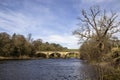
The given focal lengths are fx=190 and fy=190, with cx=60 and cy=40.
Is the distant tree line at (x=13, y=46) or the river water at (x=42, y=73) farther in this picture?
the distant tree line at (x=13, y=46)

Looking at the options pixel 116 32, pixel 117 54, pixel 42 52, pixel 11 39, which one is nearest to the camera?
pixel 117 54

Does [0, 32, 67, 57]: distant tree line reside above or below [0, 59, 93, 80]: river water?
above

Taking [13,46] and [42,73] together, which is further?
[13,46]

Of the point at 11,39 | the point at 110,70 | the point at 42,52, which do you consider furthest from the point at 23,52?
the point at 110,70

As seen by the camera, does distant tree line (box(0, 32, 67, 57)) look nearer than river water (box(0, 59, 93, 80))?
No

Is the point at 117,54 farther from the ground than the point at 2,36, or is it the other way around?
the point at 2,36

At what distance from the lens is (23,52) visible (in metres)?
100

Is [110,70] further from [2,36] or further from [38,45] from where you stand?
[38,45]

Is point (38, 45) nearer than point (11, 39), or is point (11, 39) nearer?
point (11, 39)

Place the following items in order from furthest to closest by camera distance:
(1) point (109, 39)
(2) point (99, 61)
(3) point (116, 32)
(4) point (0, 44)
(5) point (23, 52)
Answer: (5) point (23, 52) < (4) point (0, 44) < (3) point (116, 32) < (1) point (109, 39) < (2) point (99, 61)

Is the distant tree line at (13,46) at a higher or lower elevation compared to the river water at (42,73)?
higher

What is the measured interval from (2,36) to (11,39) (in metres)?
6.18

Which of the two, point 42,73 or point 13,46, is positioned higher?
point 13,46

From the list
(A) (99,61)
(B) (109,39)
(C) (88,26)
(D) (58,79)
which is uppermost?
(C) (88,26)
